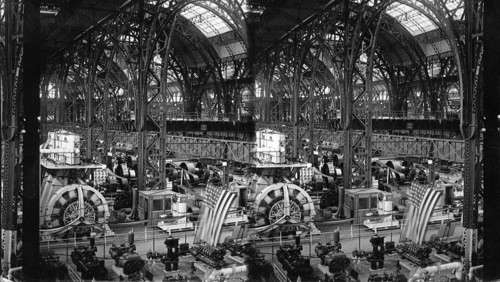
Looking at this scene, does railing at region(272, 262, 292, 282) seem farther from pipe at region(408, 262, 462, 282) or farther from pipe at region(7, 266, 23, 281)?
pipe at region(7, 266, 23, 281)

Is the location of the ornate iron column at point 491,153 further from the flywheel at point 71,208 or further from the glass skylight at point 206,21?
the glass skylight at point 206,21

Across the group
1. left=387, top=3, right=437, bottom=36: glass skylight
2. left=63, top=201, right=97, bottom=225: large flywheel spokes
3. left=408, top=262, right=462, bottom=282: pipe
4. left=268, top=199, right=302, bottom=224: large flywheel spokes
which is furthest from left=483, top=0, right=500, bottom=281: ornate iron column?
left=387, top=3, right=437, bottom=36: glass skylight

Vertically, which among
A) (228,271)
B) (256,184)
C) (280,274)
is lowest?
(280,274)

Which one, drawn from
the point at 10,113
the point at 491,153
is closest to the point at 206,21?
the point at 491,153

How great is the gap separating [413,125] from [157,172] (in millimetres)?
23705

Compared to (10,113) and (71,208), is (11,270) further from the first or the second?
(71,208)

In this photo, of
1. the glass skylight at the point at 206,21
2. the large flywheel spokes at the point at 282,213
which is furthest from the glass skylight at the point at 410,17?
the large flywheel spokes at the point at 282,213

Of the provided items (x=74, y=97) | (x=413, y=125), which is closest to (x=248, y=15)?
(x=413, y=125)

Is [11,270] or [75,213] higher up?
[75,213]

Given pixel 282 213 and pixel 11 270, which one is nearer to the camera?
pixel 11 270

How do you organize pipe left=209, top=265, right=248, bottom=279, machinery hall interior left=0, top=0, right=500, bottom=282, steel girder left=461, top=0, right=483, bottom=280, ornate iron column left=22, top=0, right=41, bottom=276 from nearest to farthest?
pipe left=209, top=265, right=248, bottom=279 → ornate iron column left=22, top=0, right=41, bottom=276 → machinery hall interior left=0, top=0, right=500, bottom=282 → steel girder left=461, top=0, right=483, bottom=280

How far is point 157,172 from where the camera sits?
25.5 m

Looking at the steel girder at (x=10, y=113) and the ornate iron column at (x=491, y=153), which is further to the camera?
the ornate iron column at (x=491, y=153)

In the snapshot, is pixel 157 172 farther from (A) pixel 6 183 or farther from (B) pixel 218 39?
(B) pixel 218 39
